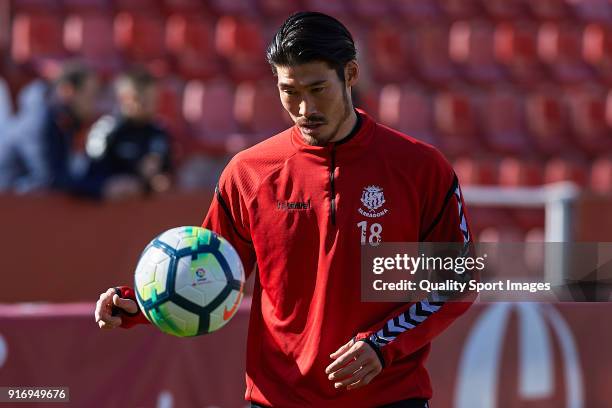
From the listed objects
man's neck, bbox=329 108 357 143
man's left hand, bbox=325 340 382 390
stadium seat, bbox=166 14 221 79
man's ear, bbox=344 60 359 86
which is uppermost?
stadium seat, bbox=166 14 221 79

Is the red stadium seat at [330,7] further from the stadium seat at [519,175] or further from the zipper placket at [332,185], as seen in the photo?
the zipper placket at [332,185]

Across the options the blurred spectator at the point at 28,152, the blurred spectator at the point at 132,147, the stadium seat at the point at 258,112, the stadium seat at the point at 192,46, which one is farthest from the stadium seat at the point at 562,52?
the blurred spectator at the point at 28,152

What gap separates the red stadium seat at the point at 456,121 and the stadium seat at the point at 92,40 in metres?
3.71

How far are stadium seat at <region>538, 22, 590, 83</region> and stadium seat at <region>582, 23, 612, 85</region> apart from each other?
100 millimetres

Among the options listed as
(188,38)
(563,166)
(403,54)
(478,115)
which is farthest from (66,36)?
(563,166)

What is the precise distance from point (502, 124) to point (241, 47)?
128 inches

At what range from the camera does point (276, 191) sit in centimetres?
388

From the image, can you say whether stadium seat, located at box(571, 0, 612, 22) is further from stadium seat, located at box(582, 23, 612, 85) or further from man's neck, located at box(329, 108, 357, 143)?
man's neck, located at box(329, 108, 357, 143)

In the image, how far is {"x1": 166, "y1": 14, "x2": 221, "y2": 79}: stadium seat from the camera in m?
12.0

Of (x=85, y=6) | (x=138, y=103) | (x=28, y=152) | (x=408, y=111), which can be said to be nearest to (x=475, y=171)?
(x=408, y=111)

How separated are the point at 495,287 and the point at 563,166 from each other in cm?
611

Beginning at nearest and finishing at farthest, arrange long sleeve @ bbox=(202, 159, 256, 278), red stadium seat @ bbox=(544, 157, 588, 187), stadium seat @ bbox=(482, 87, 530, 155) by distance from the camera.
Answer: long sleeve @ bbox=(202, 159, 256, 278) → red stadium seat @ bbox=(544, 157, 588, 187) → stadium seat @ bbox=(482, 87, 530, 155)

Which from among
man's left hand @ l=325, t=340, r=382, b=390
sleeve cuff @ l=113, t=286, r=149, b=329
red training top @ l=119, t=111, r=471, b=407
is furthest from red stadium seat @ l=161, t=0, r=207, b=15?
man's left hand @ l=325, t=340, r=382, b=390

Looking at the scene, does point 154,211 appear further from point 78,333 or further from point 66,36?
point 66,36
